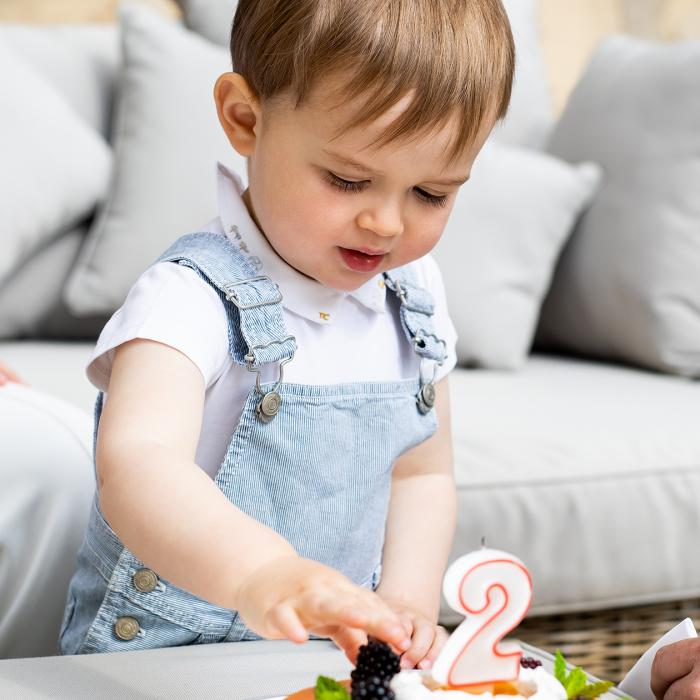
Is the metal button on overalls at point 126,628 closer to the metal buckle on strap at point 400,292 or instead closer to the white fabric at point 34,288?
the metal buckle on strap at point 400,292

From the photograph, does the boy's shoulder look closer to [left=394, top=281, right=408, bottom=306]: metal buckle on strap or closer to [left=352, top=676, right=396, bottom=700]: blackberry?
[left=394, top=281, right=408, bottom=306]: metal buckle on strap

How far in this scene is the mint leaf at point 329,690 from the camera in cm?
62

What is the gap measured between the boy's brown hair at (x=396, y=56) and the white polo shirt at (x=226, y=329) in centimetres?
16

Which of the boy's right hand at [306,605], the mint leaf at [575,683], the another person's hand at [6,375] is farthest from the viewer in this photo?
the another person's hand at [6,375]

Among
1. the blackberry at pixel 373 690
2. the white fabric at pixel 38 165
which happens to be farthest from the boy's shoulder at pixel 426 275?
the white fabric at pixel 38 165

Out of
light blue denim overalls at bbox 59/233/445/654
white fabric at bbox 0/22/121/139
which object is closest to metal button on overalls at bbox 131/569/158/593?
light blue denim overalls at bbox 59/233/445/654

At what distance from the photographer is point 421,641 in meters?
0.88

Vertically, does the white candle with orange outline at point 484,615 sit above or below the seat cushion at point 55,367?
above

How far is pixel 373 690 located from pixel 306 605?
7cm

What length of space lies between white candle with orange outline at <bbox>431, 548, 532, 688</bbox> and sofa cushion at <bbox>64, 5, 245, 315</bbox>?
1207 mm

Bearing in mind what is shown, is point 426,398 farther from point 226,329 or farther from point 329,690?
point 329,690

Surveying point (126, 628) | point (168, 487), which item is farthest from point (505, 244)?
point (168, 487)

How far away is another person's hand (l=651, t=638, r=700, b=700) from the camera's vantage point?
75 cm

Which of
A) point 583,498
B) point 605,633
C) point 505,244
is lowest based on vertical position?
A: point 605,633
